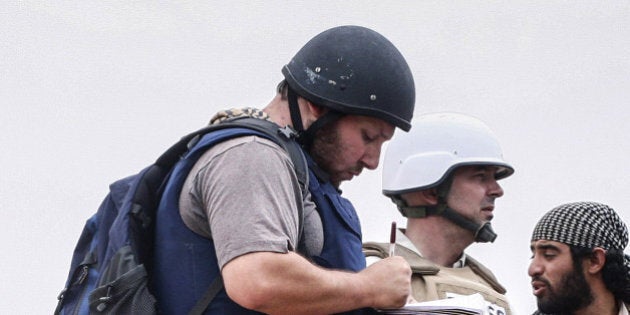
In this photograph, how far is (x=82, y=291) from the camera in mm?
4520

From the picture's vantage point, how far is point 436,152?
7.68 metres

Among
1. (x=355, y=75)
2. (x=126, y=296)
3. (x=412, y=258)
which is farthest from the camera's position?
(x=412, y=258)

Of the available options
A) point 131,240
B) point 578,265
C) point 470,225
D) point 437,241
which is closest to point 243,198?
point 131,240

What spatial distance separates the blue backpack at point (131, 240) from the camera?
4.30 m

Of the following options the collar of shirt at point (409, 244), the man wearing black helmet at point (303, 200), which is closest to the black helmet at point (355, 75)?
the man wearing black helmet at point (303, 200)

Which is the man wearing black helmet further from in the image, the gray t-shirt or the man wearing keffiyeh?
the man wearing keffiyeh

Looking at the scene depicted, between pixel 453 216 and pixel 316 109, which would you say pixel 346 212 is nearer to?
pixel 316 109

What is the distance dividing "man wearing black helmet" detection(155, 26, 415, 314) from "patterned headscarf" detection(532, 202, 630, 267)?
421cm

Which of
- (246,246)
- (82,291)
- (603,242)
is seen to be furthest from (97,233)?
(603,242)

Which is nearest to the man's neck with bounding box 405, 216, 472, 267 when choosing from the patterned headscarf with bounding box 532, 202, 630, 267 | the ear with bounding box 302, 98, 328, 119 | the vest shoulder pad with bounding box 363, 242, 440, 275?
the vest shoulder pad with bounding box 363, 242, 440, 275

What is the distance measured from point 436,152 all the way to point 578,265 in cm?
188

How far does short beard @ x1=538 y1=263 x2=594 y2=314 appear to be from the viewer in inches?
346

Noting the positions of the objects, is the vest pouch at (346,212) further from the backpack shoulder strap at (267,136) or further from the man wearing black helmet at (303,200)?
the backpack shoulder strap at (267,136)

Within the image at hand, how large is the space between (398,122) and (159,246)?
1.08 metres
